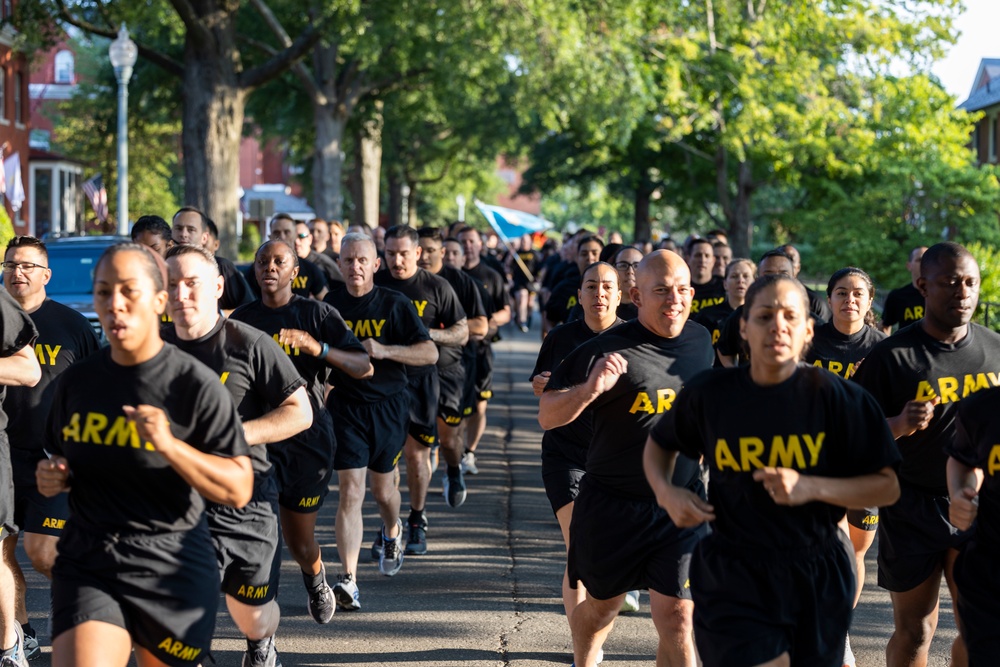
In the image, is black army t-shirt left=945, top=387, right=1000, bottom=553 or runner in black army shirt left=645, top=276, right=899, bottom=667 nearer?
runner in black army shirt left=645, top=276, right=899, bottom=667

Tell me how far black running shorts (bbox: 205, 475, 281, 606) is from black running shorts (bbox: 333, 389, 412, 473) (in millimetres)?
2074

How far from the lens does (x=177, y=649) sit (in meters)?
4.36

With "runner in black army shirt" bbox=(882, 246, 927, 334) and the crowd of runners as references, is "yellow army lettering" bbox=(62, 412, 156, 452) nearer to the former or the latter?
the crowd of runners

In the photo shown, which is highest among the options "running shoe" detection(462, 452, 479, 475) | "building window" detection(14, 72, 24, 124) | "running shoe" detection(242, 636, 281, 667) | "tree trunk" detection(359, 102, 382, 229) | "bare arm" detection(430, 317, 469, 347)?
"building window" detection(14, 72, 24, 124)

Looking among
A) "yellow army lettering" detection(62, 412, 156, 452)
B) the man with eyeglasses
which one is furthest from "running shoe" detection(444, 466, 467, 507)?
"yellow army lettering" detection(62, 412, 156, 452)

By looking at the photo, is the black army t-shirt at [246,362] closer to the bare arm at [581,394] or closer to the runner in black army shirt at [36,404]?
the bare arm at [581,394]

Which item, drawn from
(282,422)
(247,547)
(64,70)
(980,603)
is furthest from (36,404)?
(64,70)

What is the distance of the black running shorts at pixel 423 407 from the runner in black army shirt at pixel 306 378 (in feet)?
7.49

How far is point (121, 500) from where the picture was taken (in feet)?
14.0

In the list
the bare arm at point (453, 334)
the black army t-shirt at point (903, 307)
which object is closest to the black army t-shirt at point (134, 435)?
the bare arm at point (453, 334)

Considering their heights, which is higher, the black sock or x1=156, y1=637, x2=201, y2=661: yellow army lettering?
x1=156, y1=637, x2=201, y2=661: yellow army lettering

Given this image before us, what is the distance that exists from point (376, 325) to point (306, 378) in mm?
1163

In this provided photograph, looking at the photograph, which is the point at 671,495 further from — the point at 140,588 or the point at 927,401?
the point at 140,588

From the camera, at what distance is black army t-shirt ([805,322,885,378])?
23.6 feet
